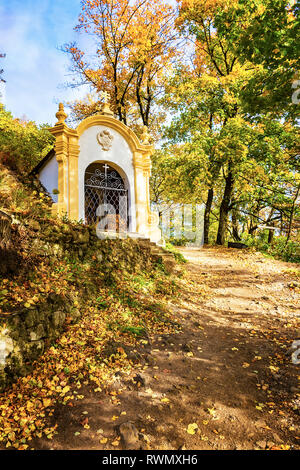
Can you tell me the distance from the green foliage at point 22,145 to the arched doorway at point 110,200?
3.44m

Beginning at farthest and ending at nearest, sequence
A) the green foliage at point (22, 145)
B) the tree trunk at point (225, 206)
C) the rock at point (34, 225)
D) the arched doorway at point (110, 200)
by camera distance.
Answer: the tree trunk at point (225, 206) < the green foliage at point (22, 145) < the arched doorway at point (110, 200) < the rock at point (34, 225)

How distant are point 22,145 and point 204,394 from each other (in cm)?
1325

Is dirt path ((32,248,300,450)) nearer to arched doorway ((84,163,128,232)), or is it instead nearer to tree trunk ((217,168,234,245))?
arched doorway ((84,163,128,232))

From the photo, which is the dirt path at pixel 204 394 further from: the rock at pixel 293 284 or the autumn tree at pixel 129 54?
the autumn tree at pixel 129 54

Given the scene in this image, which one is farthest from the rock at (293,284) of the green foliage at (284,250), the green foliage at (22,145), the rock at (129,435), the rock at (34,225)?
the green foliage at (22,145)

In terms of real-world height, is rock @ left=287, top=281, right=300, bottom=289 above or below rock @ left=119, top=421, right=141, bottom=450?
above

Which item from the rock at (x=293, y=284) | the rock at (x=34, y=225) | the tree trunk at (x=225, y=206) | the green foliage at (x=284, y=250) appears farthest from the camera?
the tree trunk at (x=225, y=206)

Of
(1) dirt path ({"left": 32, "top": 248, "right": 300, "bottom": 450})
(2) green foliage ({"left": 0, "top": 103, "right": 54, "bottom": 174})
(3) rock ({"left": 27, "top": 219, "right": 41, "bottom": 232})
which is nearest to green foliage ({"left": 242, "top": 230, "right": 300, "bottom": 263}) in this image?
(1) dirt path ({"left": 32, "top": 248, "right": 300, "bottom": 450})

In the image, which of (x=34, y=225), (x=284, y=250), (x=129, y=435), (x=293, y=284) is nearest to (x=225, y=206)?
(x=284, y=250)

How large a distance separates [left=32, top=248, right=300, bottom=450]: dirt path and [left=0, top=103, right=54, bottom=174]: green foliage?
1013 centimetres

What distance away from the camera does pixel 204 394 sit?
4105mm

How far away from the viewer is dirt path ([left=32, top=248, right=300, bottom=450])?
3.24m

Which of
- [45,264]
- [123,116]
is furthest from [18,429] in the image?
[123,116]

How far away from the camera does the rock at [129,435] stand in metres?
3.13
